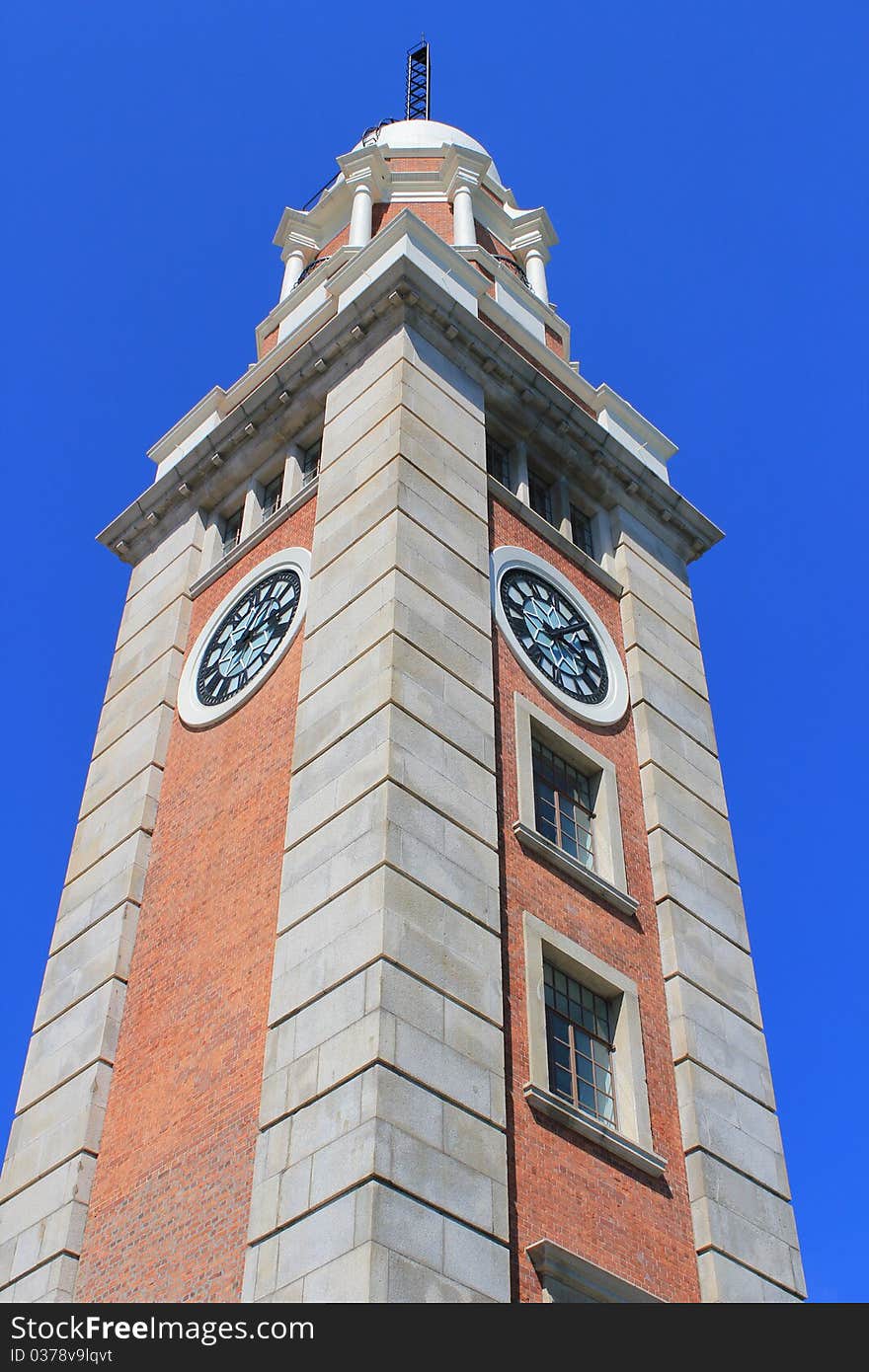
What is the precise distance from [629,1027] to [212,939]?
5.26 metres

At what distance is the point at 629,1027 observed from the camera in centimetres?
2066

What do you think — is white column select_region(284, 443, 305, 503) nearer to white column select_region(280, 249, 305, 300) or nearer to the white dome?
white column select_region(280, 249, 305, 300)

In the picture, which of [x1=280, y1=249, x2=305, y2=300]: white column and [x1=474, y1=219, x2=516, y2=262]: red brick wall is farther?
[x1=474, y1=219, x2=516, y2=262]: red brick wall

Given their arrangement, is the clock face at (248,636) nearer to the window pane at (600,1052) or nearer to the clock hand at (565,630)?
the clock hand at (565,630)

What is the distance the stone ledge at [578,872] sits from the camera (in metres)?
20.8

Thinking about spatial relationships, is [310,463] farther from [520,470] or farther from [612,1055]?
[612,1055]

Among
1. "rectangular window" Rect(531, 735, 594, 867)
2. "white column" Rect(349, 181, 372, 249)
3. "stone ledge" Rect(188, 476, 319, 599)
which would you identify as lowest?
"rectangular window" Rect(531, 735, 594, 867)

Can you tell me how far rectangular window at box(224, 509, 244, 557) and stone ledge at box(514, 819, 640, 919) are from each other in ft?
31.5

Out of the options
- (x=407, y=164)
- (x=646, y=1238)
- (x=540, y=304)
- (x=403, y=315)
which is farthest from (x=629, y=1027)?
(x=407, y=164)

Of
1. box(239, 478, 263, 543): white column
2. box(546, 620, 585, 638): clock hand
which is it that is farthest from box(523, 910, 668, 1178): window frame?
box(239, 478, 263, 543): white column

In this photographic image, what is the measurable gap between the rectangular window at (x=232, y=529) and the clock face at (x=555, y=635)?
5754 mm

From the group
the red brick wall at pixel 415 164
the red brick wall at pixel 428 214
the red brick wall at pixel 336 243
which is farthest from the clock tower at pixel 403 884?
the red brick wall at pixel 415 164

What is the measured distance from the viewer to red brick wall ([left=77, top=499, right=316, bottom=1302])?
58.4ft
